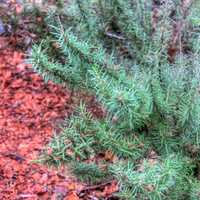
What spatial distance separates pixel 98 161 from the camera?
217cm

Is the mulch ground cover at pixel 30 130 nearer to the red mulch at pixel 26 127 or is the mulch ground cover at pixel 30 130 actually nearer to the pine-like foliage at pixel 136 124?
the red mulch at pixel 26 127

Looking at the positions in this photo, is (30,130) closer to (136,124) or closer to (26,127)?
(26,127)

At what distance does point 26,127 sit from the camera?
250 cm

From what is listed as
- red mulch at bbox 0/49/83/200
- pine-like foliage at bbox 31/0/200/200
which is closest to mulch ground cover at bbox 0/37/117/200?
red mulch at bbox 0/49/83/200

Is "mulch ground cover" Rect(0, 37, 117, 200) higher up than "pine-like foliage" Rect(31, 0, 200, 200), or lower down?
lower down

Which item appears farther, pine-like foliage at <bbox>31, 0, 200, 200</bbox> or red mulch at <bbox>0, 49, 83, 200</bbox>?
red mulch at <bbox>0, 49, 83, 200</bbox>

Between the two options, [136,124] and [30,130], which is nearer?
Result: [136,124]

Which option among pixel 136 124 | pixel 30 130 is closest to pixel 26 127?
pixel 30 130

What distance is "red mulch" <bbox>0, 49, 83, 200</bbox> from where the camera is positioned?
7.38 feet

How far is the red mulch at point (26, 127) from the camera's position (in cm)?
225

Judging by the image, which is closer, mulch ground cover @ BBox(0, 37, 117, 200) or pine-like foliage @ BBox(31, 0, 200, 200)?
pine-like foliage @ BBox(31, 0, 200, 200)

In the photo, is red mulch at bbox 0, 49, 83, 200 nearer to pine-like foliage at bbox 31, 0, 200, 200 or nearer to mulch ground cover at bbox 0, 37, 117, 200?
mulch ground cover at bbox 0, 37, 117, 200

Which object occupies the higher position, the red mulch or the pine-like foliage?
the pine-like foliage

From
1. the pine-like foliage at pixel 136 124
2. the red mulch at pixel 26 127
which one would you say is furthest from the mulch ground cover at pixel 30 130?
the pine-like foliage at pixel 136 124
